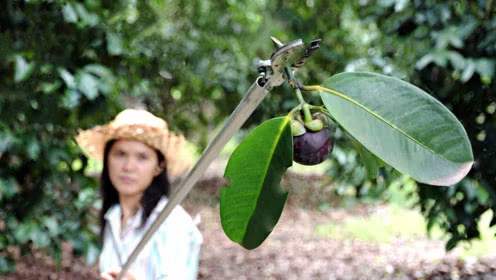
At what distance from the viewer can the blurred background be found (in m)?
2.42

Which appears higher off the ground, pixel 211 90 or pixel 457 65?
pixel 457 65

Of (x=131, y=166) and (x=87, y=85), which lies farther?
(x=87, y=85)

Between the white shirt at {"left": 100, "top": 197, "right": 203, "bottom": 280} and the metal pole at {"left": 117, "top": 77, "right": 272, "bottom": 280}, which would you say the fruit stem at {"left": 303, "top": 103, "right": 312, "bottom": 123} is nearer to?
the metal pole at {"left": 117, "top": 77, "right": 272, "bottom": 280}

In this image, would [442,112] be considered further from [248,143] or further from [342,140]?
[342,140]

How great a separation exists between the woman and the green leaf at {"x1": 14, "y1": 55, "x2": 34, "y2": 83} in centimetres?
36

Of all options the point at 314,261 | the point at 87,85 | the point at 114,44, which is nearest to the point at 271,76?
the point at 87,85

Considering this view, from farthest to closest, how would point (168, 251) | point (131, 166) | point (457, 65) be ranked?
point (457, 65), point (131, 166), point (168, 251)

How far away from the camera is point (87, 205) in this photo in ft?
8.80

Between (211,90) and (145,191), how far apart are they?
7.98 ft

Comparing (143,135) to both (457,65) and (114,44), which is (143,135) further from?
(457,65)

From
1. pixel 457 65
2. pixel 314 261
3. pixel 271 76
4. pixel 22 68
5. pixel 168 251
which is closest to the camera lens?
pixel 271 76

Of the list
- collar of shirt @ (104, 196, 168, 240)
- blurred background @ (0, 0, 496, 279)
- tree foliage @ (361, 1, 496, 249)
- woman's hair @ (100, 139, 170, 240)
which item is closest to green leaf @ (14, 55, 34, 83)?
blurred background @ (0, 0, 496, 279)

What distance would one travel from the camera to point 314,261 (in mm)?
4188

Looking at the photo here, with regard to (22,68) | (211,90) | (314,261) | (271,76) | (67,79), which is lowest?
(314,261)
